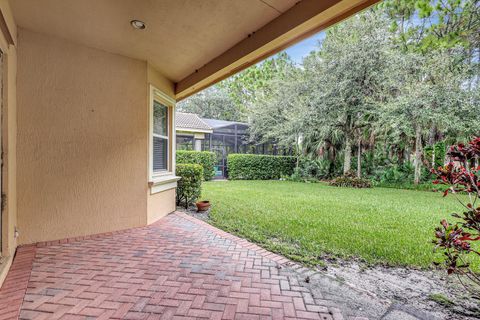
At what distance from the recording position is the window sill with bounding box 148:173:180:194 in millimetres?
4695

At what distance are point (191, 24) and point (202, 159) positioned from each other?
1005cm

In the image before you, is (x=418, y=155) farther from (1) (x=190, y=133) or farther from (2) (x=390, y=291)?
(1) (x=190, y=133)

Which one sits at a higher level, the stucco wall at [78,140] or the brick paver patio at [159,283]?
the stucco wall at [78,140]

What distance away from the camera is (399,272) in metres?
3.11

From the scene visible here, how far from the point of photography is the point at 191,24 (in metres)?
3.17

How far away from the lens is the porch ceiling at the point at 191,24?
2691 mm

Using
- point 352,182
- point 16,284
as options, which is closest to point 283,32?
point 16,284

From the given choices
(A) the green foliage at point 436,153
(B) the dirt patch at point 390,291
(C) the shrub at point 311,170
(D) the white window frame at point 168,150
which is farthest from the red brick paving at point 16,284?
(A) the green foliage at point 436,153

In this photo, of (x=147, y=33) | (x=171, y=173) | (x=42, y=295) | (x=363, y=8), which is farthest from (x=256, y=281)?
(x=171, y=173)

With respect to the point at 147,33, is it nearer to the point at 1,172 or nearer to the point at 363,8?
the point at 1,172

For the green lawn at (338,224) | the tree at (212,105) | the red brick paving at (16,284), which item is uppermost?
the tree at (212,105)

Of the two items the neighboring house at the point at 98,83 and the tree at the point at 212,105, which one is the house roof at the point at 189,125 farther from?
the tree at the point at 212,105

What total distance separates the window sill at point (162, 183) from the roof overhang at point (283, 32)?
214 centimetres

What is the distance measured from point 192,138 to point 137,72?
11034 mm
